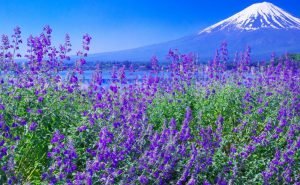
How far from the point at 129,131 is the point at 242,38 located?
88.5 metres

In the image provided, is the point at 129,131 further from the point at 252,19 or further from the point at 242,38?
the point at 252,19

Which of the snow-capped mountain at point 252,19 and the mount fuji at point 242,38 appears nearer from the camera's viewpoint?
the mount fuji at point 242,38

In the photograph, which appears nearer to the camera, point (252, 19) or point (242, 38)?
point (242, 38)

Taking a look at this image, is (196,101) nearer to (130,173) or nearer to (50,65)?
(50,65)

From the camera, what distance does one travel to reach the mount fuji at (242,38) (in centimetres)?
7469

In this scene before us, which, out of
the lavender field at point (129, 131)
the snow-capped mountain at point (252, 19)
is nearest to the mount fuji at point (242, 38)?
the snow-capped mountain at point (252, 19)

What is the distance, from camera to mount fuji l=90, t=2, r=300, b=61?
245 ft

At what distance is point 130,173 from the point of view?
2.90m

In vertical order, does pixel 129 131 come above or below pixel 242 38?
below

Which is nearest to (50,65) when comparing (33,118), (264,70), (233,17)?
(33,118)

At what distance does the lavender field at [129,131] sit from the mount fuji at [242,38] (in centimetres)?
6270

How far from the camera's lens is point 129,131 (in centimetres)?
338

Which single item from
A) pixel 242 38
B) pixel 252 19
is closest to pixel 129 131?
pixel 242 38

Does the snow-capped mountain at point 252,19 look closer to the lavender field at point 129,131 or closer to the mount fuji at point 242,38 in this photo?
the mount fuji at point 242,38
